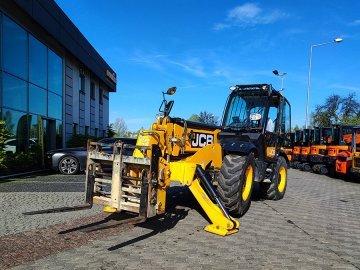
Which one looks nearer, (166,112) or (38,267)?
(38,267)

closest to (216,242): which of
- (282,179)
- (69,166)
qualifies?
(282,179)

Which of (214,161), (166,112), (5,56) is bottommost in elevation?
(214,161)

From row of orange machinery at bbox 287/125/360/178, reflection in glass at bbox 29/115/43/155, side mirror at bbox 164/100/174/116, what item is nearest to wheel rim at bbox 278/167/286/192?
side mirror at bbox 164/100/174/116

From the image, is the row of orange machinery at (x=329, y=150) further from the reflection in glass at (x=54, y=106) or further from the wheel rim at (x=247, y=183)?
the reflection in glass at (x=54, y=106)

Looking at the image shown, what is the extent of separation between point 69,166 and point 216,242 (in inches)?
379

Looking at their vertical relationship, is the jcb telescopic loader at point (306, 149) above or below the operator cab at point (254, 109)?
below

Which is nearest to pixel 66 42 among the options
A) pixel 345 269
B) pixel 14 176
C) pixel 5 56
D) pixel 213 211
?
pixel 5 56

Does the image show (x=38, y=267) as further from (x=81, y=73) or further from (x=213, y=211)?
(x=81, y=73)

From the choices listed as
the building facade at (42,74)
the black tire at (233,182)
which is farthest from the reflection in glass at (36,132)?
the black tire at (233,182)

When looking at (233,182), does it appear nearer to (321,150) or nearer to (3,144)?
(3,144)

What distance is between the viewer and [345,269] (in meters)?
4.73

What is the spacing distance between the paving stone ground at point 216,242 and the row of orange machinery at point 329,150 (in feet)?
29.8

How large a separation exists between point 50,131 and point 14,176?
616cm

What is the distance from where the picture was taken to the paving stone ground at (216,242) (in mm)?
4730
